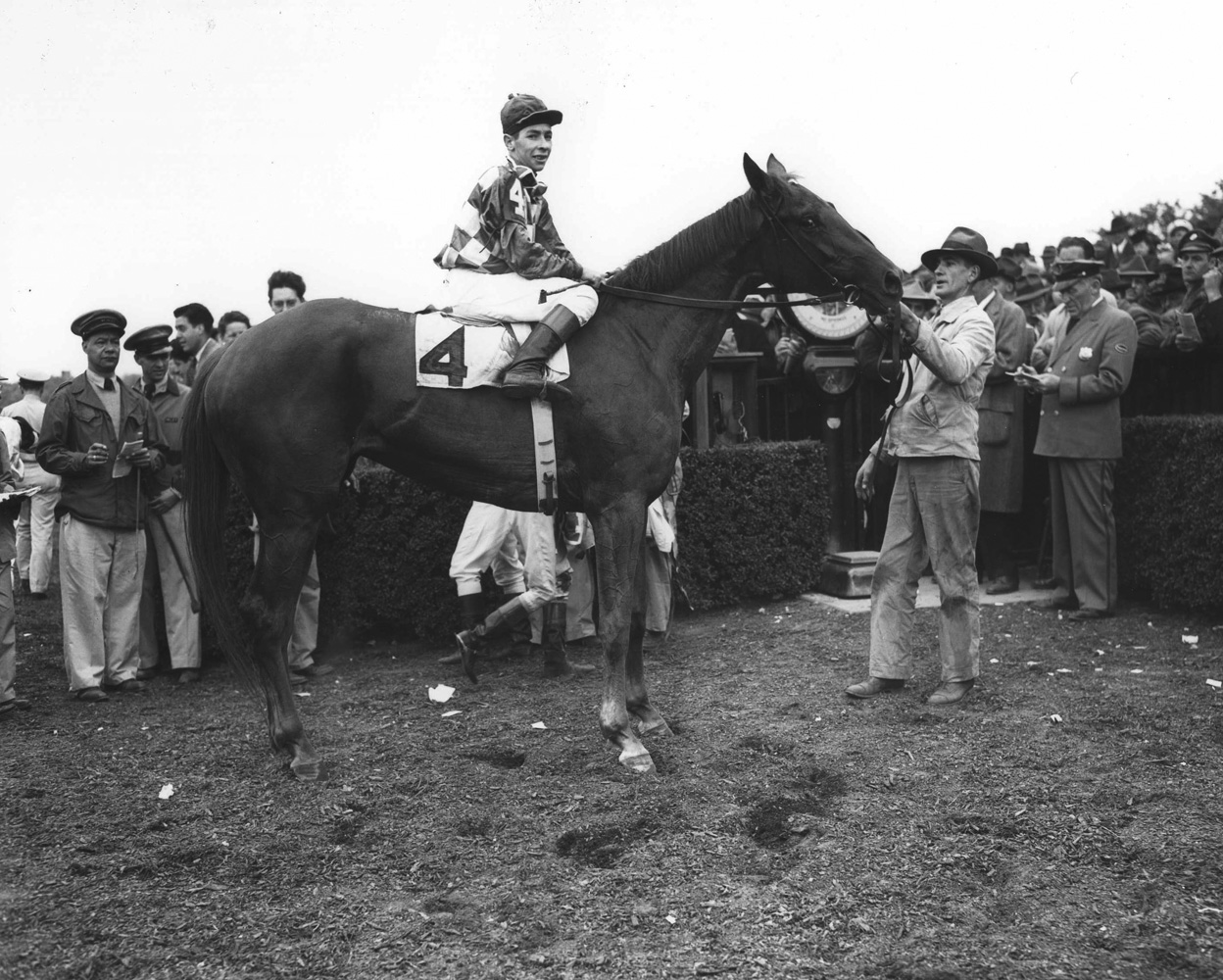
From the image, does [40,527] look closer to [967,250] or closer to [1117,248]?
[967,250]

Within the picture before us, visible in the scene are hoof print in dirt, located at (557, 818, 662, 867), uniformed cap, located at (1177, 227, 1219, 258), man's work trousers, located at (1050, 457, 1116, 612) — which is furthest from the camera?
uniformed cap, located at (1177, 227, 1219, 258)

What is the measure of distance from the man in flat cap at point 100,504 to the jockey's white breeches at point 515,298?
276cm

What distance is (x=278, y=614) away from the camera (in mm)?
4730

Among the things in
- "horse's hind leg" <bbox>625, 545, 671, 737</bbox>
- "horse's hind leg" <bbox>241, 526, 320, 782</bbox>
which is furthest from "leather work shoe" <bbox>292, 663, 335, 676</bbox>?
"horse's hind leg" <bbox>625, 545, 671, 737</bbox>

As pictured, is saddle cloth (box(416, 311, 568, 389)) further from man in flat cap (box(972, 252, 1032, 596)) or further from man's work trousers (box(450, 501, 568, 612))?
man in flat cap (box(972, 252, 1032, 596))

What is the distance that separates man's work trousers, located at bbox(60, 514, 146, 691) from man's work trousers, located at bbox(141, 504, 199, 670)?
173 millimetres

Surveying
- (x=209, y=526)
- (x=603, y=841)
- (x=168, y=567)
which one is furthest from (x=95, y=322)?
(x=603, y=841)

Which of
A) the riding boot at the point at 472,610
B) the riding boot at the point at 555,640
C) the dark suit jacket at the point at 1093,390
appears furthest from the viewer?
the dark suit jacket at the point at 1093,390

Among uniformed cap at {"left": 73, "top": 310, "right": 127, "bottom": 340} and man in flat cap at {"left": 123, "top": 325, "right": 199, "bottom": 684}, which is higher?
uniformed cap at {"left": 73, "top": 310, "right": 127, "bottom": 340}

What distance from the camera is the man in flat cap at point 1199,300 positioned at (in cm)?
795

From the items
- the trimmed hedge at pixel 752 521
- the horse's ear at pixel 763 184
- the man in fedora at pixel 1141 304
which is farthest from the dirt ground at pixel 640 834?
the man in fedora at pixel 1141 304

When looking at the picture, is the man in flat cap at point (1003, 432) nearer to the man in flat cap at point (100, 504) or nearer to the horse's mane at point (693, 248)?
the horse's mane at point (693, 248)

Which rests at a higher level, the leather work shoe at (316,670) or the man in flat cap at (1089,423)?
the man in flat cap at (1089,423)

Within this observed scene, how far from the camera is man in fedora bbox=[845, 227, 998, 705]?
539 centimetres
